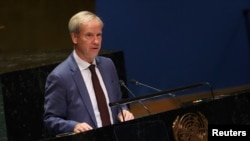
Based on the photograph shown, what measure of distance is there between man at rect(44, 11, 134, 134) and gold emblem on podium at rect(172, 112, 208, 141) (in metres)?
0.31

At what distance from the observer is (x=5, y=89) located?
322 cm

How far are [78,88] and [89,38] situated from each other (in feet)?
0.77

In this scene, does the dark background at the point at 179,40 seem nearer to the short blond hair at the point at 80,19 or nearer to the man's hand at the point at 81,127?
the short blond hair at the point at 80,19

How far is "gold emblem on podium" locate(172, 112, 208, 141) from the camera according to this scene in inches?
84.4

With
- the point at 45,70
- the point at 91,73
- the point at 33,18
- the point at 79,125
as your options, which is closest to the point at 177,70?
the point at 33,18

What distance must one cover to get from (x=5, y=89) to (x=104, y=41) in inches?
75.5

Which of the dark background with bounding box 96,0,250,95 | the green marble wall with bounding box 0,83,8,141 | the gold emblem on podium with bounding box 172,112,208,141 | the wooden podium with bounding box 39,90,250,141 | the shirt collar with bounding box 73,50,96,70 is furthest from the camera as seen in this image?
the dark background with bounding box 96,0,250,95

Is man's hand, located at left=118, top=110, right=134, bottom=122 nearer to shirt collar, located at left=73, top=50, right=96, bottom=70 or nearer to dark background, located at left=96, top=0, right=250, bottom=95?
shirt collar, located at left=73, top=50, right=96, bottom=70

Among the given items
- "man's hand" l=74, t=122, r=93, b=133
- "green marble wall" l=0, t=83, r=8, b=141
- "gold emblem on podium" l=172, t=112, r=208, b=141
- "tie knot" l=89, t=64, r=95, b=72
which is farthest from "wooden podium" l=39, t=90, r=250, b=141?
"green marble wall" l=0, t=83, r=8, b=141

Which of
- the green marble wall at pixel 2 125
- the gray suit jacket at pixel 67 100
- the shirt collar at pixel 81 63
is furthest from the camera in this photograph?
the green marble wall at pixel 2 125

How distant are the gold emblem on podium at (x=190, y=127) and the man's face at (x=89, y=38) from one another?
549 mm

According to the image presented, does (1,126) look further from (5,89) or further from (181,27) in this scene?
(181,27)

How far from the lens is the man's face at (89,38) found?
95.7 inches

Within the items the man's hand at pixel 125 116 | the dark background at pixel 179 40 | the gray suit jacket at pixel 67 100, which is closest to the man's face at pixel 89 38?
the gray suit jacket at pixel 67 100
